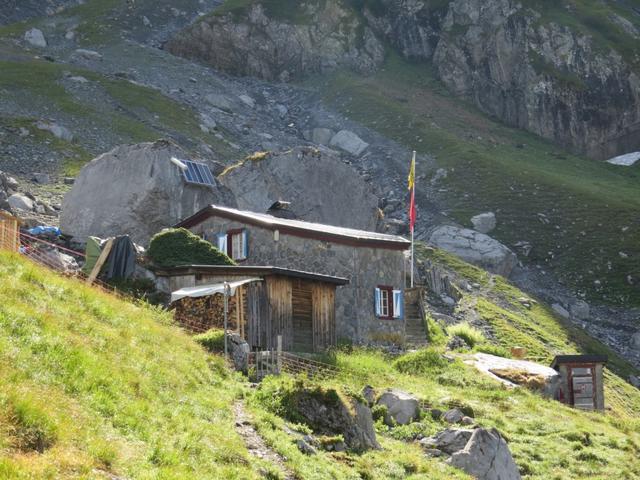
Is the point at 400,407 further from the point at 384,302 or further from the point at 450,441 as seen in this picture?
the point at 384,302

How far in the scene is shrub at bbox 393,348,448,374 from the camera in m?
34.0

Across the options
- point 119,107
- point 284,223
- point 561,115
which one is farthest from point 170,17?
point 284,223

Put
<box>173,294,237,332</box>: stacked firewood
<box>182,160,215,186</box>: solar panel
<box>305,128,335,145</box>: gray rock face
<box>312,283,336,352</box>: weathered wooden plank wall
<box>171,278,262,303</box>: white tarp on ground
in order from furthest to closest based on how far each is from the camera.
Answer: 1. <box>305,128,335,145</box>: gray rock face
2. <box>182,160,215,186</box>: solar panel
3. <box>312,283,336,352</box>: weathered wooden plank wall
4. <box>173,294,237,332</box>: stacked firewood
5. <box>171,278,262,303</box>: white tarp on ground

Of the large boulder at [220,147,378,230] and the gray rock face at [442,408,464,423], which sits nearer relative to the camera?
the gray rock face at [442,408,464,423]

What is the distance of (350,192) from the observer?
58.6m

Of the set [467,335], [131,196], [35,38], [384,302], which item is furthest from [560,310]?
[35,38]

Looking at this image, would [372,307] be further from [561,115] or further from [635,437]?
[561,115]

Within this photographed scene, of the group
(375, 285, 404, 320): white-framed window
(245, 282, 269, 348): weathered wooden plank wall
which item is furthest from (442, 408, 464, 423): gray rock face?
(375, 285, 404, 320): white-framed window

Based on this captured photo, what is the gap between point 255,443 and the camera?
17.2 m

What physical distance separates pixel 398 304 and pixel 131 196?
14.8 metres

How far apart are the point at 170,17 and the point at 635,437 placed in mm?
114118

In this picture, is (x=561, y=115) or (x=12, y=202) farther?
(x=561, y=115)

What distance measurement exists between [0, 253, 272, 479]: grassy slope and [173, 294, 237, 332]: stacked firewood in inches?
282

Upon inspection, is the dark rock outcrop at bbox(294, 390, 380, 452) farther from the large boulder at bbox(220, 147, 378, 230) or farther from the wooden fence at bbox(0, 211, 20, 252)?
the large boulder at bbox(220, 147, 378, 230)
